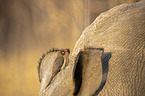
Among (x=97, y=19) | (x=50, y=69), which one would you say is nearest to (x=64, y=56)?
(x=50, y=69)

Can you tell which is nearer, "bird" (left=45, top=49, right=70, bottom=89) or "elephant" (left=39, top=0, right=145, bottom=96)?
"elephant" (left=39, top=0, right=145, bottom=96)

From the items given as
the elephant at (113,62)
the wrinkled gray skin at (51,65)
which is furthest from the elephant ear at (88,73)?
the wrinkled gray skin at (51,65)

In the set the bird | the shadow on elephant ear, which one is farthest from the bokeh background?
the shadow on elephant ear

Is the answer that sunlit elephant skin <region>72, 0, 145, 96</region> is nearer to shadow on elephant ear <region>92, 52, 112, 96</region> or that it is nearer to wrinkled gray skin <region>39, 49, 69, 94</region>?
shadow on elephant ear <region>92, 52, 112, 96</region>

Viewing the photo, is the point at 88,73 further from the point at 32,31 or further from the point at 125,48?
the point at 32,31

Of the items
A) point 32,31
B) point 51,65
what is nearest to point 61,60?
point 51,65

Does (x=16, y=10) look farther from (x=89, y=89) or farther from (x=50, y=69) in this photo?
(x=89, y=89)
